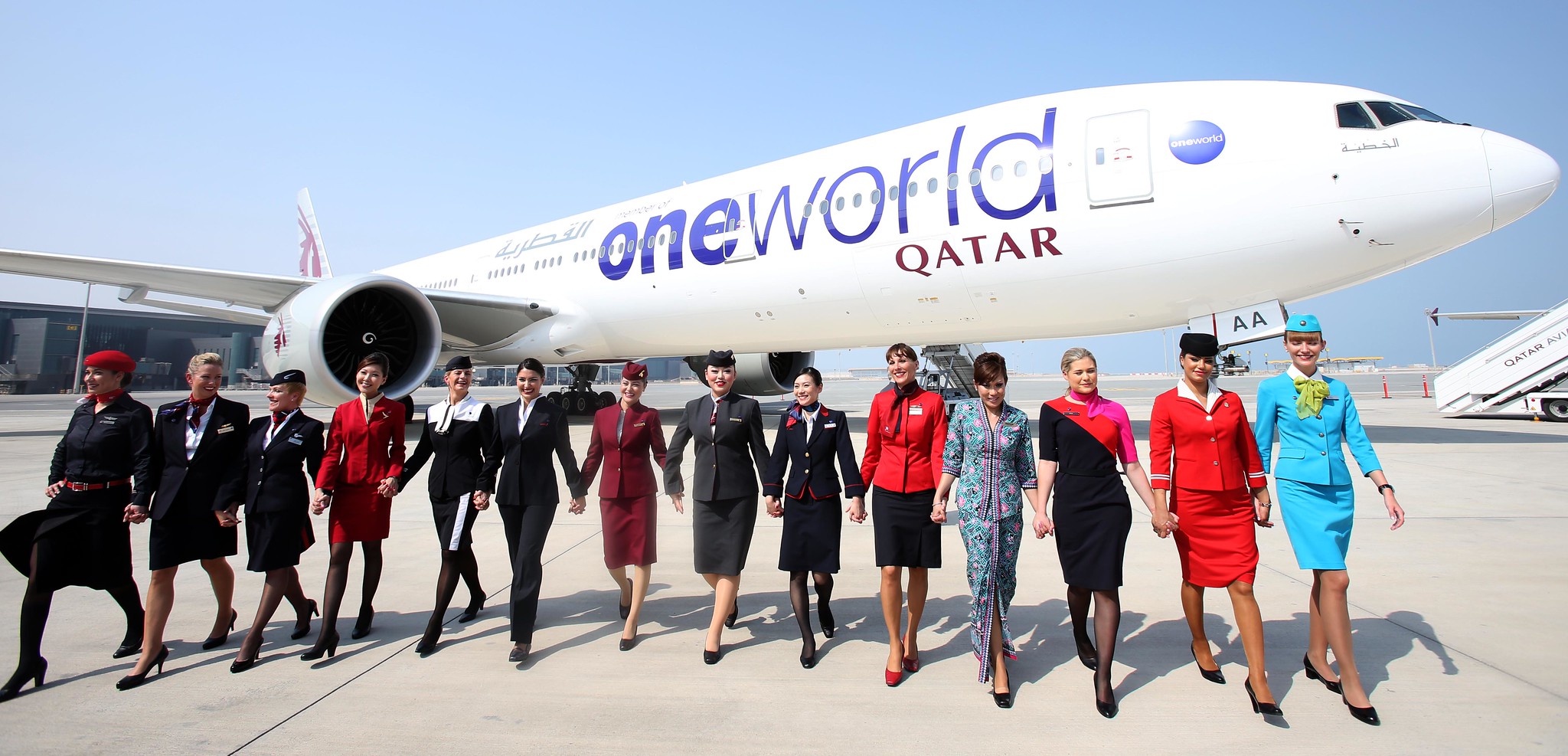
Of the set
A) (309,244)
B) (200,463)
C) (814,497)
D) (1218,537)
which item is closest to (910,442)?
(814,497)

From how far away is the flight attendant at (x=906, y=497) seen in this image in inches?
106

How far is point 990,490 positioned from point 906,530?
38cm

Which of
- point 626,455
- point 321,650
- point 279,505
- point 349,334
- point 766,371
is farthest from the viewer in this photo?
point 766,371

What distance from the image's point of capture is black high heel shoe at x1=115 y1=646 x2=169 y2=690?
8.24ft

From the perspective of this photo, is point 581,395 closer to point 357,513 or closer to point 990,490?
point 357,513

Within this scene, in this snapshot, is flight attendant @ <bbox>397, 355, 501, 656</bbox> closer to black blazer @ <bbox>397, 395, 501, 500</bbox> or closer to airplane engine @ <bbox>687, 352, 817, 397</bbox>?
black blazer @ <bbox>397, 395, 501, 500</bbox>

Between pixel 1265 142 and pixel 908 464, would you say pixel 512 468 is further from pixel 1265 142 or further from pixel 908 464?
pixel 1265 142

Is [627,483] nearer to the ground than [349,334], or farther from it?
nearer to the ground

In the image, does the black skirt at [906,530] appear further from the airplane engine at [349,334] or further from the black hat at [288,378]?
the airplane engine at [349,334]

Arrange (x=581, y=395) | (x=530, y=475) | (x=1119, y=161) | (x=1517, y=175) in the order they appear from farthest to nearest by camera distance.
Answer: (x=581, y=395), (x=1119, y=161), (x=1517, y=175), (x=530, y=475)

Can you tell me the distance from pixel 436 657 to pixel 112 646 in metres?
1.45

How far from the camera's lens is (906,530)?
278cm

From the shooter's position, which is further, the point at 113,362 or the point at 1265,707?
the point at 113,362

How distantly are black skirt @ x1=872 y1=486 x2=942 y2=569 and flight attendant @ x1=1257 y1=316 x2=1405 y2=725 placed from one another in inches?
48.4
